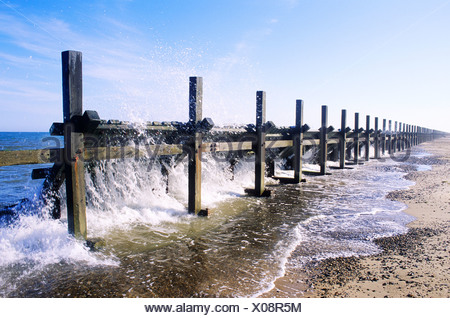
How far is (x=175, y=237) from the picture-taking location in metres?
5.47

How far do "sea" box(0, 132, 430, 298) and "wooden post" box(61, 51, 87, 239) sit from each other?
506 millimetres

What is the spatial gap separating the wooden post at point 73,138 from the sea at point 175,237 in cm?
51

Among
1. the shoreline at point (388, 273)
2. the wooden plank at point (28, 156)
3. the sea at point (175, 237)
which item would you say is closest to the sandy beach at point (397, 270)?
the shoreline at point (388, 273)

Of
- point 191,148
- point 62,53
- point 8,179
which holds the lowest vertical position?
point 8,179

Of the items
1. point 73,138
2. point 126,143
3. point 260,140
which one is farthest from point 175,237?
point 260,140

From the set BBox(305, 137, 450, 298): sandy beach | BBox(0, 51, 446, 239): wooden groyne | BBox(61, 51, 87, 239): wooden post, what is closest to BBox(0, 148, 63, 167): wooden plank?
BBox(0, 51, 446, 239): wooden groyne

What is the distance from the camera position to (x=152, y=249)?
4914 mm

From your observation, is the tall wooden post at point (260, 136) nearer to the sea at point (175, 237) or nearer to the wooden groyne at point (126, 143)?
the wooden groyne at point (126, 143)

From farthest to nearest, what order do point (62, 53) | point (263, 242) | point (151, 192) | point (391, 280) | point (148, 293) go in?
1. point (151, 192)
2. point (263, 242)
3. point (62, 53)
4. point (391, 280)
5. point (148, 293)

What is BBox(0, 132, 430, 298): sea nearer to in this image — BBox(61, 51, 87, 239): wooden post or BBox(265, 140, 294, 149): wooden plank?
BBox(61, 51, 87, 239): wooden post

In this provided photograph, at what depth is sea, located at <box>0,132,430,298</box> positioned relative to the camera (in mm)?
3752

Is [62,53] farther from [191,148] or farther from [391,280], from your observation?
[391,280]
